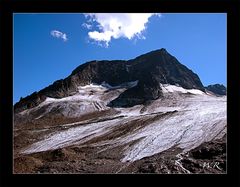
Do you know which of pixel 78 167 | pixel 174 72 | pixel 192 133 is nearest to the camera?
pixel 78 167

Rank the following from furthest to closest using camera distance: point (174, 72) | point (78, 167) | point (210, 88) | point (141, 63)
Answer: point (210, 88)
point (141, 63)
point (174, 72)
point (78, 167)

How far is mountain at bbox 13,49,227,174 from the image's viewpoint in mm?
14789

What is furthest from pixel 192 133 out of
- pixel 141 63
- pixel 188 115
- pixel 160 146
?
pixel 141 63

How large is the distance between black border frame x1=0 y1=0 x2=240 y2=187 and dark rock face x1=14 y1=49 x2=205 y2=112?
136 ft

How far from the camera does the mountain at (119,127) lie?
14.8 metres

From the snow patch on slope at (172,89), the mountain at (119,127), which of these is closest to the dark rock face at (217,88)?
the mountain at (119,127)

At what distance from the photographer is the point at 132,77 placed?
2452 inches

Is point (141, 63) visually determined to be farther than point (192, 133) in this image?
Yes
